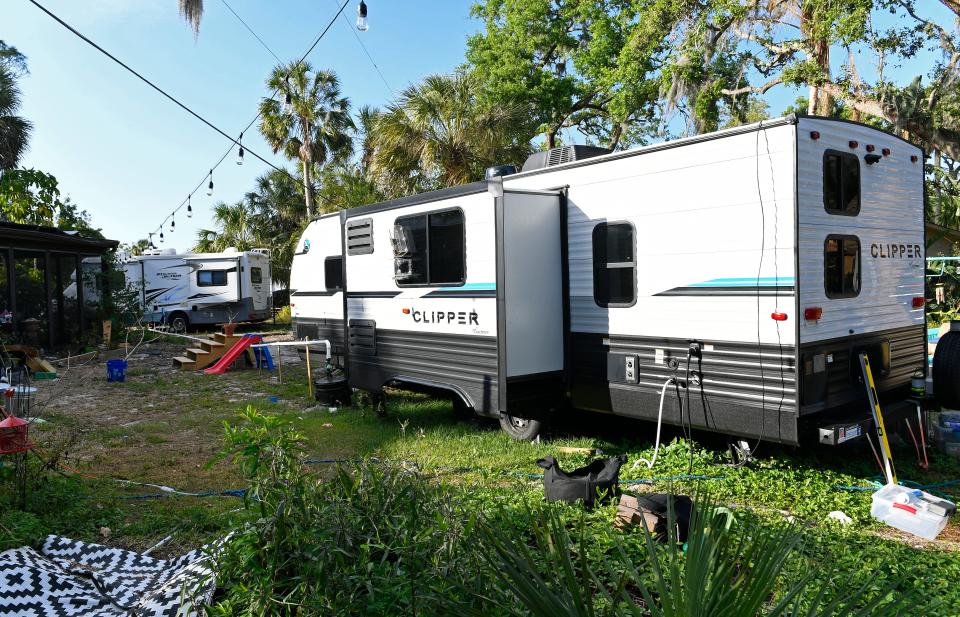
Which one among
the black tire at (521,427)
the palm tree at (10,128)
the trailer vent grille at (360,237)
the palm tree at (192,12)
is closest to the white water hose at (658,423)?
the black tire at (521,427)

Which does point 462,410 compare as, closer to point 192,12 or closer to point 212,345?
point 212,345

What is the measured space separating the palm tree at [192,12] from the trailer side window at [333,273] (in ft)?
34.8

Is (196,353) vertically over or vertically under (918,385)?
under

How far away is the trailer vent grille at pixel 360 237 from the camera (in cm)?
811

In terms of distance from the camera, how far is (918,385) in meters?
6.21

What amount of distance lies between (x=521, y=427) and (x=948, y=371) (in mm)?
4210

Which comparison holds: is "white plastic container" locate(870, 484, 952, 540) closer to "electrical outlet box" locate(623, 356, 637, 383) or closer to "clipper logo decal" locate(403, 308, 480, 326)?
"electrical outlet box" locate(623, 356, 637, 383)

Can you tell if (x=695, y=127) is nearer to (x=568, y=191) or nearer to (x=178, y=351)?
(x=568, y=191)

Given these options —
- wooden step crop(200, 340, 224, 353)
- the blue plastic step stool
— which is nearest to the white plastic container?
the blue plastic step stool

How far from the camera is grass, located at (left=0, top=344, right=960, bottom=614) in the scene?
4.17m

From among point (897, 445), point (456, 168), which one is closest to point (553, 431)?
point (897, 445)

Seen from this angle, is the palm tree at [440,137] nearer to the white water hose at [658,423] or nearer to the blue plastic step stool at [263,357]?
the blue plastic step stool at [263,357]

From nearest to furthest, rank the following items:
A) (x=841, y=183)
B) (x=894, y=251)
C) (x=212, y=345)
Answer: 1. (x=841, y=183)
2. (x=894, y=251)
3. (x=212, y=345)

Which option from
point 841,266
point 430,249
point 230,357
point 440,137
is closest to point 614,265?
point 841,266
